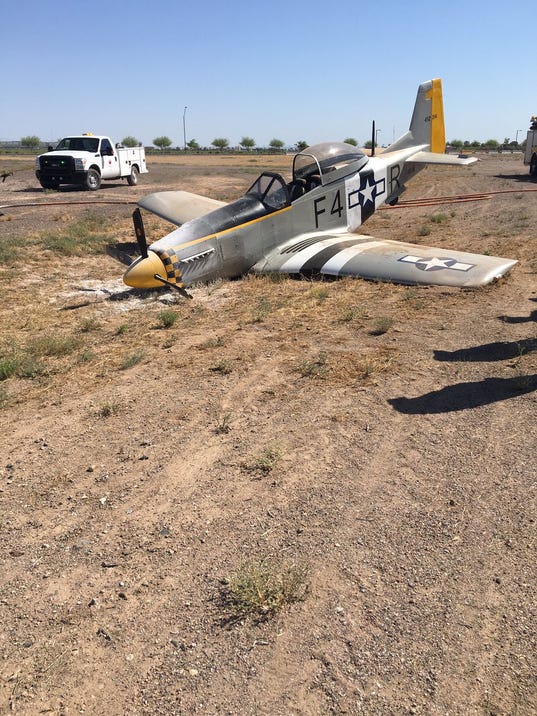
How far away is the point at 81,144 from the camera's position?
1005 inches

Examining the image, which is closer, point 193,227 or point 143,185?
point 193,227

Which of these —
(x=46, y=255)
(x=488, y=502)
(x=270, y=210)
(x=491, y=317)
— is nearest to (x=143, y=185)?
(x=46, y=255)

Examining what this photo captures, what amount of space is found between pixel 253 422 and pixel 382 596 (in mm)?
2202

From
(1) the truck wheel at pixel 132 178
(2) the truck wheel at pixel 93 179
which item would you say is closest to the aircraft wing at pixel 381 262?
(2) the truck wheel at pixel 93 179

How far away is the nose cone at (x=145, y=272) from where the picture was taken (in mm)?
8523

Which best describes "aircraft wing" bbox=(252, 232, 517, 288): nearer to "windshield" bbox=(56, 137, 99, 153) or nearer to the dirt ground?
the dirt ground

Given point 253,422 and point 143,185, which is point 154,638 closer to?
point 253,422

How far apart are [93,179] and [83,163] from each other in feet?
2.96

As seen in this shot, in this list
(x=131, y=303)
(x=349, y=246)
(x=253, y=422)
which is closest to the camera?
(x=253, y=422)

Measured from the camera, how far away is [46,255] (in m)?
12.3

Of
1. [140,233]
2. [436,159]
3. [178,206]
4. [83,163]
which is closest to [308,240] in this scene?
[140,233]

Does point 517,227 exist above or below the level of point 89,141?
below

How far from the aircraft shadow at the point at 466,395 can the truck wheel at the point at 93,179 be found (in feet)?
77.8

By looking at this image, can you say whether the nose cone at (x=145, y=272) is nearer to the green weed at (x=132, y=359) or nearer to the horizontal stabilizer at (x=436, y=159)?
the green weed at (x=132, y=359)
